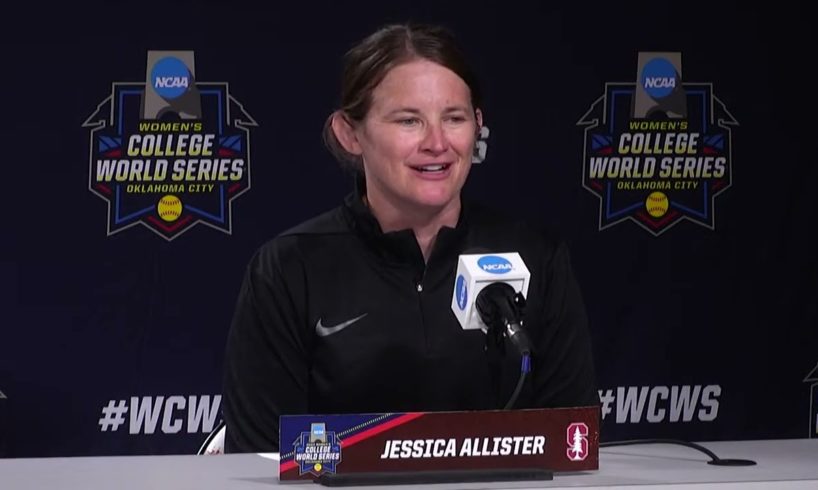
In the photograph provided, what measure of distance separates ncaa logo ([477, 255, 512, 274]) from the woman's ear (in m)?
0.68

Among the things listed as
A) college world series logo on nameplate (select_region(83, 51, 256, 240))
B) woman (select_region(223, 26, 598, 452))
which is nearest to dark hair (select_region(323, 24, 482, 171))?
woman (select_region(223, 26, 598, 452))

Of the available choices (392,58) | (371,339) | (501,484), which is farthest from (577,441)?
(392,58)

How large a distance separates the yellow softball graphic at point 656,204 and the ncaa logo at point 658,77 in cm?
28

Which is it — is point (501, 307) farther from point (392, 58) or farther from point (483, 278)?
point (392, 58)

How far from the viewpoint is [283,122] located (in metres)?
3.62

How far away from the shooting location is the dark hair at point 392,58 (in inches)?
81.4

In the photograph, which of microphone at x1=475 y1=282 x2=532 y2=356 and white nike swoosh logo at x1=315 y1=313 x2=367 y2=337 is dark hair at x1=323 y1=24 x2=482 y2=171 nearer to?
white nike swoosh logo at x1=315 y1=313 x2=367 y2=337

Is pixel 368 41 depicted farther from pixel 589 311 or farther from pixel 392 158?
pixel 589 311

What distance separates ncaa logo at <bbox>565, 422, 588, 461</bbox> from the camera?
55.5 inches

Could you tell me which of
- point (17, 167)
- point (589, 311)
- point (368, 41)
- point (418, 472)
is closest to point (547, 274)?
point (368, 41)

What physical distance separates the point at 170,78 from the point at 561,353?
73.0 inches

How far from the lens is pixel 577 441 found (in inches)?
55.7

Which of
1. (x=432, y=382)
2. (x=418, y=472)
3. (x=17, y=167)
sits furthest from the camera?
(x=17, y=167)

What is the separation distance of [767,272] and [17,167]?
6.91ft
